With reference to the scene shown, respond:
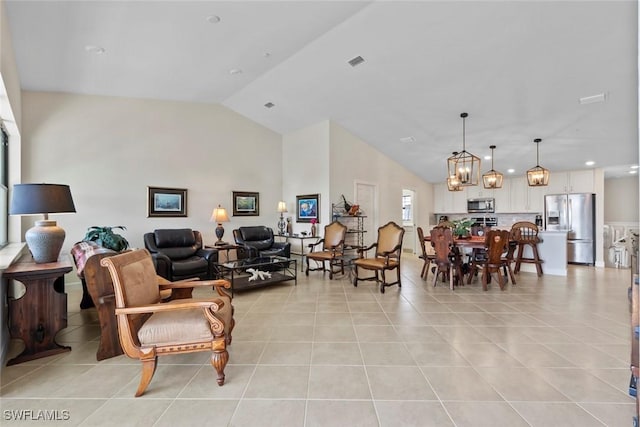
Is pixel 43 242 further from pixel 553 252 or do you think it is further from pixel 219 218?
pixel 553 252

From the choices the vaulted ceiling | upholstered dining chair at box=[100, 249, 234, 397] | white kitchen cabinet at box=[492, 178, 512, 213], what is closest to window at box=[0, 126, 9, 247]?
the vaulted ceiling

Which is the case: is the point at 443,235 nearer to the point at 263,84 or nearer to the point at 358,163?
the point at 358,163

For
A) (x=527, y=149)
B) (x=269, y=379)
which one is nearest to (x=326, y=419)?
(x=269, y=379)

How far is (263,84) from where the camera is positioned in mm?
5180

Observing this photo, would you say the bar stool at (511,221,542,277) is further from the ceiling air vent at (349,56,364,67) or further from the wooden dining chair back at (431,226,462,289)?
the ceiling air vent at (349,56,364,67)

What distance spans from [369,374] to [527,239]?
4.97 m

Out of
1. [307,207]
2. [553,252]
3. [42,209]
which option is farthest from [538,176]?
[42,209]

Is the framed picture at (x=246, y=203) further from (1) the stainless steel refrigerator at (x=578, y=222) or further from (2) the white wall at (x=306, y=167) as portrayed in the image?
(1) the stainless steel refrigerator at (x=578, y=222)

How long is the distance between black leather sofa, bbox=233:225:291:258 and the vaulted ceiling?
2.59 m

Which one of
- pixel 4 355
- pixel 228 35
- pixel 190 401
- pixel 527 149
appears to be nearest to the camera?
pixel 190 401

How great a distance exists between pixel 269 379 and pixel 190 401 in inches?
20.6

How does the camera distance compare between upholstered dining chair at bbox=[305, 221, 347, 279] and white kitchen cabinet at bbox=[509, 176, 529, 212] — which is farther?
white kitchen cabinet at bbox=[509, 176, 529, 212]

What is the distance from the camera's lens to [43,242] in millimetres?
2635

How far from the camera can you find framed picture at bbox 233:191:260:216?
256 inches
